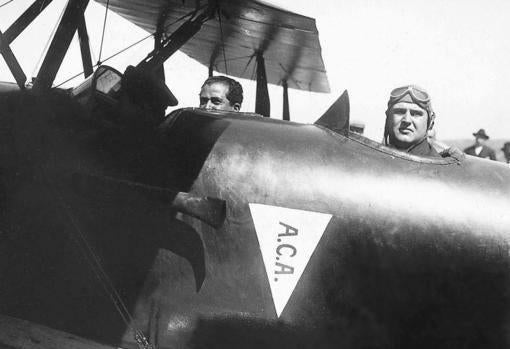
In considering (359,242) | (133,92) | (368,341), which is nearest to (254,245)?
(359,242)

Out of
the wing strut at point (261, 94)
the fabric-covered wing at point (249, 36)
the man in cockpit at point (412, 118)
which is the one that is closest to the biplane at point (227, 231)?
the man in cockpit at point (412, 118)

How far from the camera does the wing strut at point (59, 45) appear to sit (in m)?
2.53

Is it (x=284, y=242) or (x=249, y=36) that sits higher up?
(x=249, y=36)

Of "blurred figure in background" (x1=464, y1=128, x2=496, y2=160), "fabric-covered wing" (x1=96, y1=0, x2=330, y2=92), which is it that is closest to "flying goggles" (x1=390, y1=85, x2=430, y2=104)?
"fabric-covered wing" (x1=96, y1=0, x2=330, y2=92)

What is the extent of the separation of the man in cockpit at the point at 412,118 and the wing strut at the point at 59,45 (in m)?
2.13

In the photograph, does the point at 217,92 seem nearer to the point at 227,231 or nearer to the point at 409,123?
the point at 409,123

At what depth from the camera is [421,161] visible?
2.09 meters

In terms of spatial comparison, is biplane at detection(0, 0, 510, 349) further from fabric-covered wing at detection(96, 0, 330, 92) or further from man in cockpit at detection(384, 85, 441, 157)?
fabric-covered wing at detection(96, 0, 330, 92)

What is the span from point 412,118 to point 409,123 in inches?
1.6

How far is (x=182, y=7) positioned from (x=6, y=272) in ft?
18.3

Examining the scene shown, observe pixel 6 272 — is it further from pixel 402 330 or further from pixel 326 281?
pixel 402 330

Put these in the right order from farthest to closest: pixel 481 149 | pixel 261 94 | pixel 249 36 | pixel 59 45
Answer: pixel 481 149 → pixel 261 94 → pixel 249 36 → pixel 59 45

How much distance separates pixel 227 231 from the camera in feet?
6.87

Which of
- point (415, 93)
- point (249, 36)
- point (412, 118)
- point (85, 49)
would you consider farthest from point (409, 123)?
point (249, 36)
